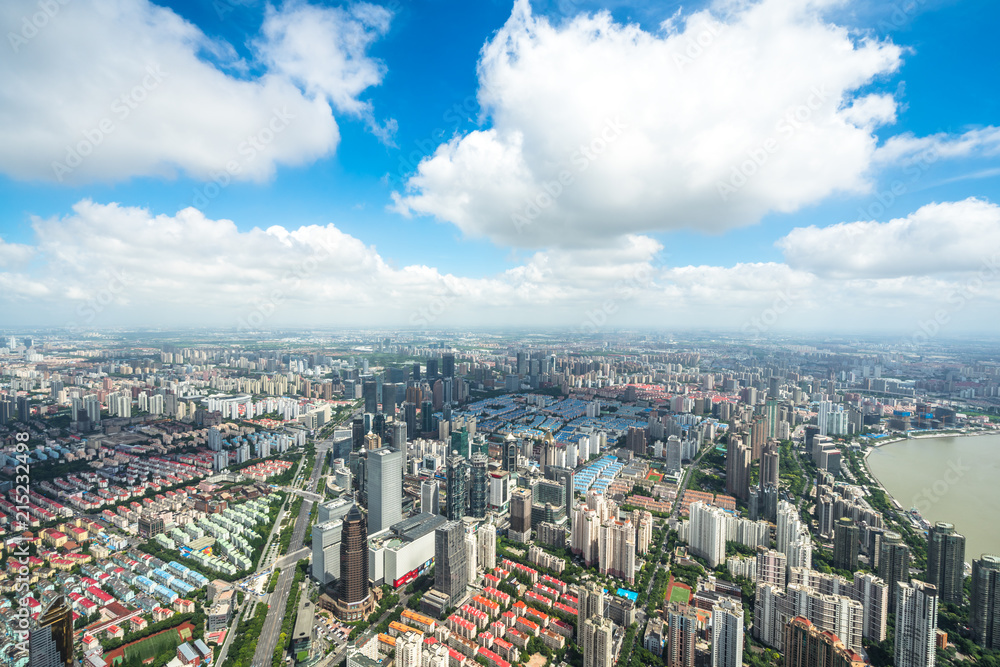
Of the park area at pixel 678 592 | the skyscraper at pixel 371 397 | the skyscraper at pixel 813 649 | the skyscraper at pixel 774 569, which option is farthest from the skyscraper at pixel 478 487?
the skyscraper at pixel 371 397

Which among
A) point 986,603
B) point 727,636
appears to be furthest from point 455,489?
point 986,603

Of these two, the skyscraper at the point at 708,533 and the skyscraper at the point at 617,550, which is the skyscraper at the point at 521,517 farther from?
the skyscraper at the point at 708,533

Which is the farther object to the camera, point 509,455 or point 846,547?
point 509,455

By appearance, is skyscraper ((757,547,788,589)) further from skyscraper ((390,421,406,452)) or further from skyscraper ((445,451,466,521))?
skyscraper ((390,421,406,452))

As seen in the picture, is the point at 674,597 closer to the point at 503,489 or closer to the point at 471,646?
the point at 471,646

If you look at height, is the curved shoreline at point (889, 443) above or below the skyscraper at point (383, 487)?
below

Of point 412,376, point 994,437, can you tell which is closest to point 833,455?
point 994,437

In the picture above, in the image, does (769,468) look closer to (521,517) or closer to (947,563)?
(947,563)
